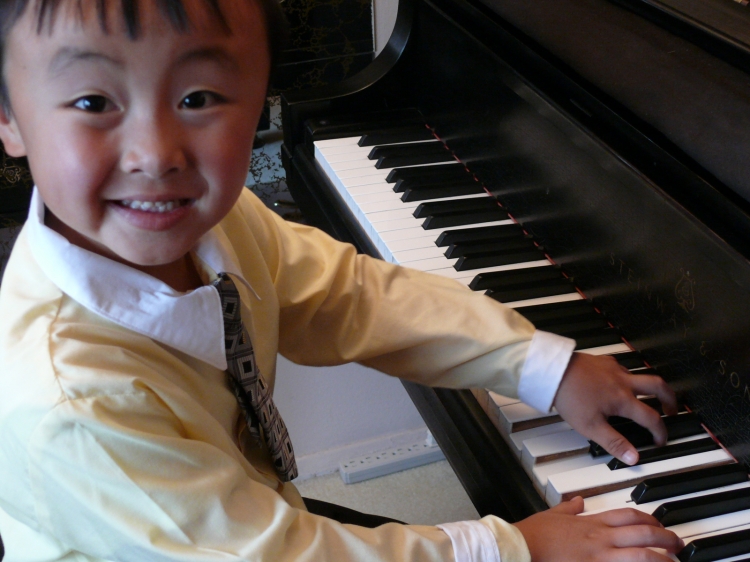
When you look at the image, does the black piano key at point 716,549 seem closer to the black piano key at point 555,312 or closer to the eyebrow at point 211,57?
the black piano key at point 555,312

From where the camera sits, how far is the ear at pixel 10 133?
919 millimetres

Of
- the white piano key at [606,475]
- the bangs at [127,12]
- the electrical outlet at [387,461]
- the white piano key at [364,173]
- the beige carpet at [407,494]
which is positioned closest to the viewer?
the bangs at [127,12]

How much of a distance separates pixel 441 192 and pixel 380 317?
1.49 ft

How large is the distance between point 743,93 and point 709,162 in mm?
108

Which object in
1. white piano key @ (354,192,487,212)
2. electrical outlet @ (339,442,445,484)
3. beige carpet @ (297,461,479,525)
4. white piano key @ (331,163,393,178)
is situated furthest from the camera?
electrical outlet @ (339,442,445,484)

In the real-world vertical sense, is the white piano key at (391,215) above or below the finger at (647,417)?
below

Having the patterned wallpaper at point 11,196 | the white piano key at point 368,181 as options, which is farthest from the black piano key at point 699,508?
the patterned wallpaper at point 11,196

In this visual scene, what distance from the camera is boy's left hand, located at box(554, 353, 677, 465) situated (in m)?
1.04

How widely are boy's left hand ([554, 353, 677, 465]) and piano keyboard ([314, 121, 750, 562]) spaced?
0.07ft

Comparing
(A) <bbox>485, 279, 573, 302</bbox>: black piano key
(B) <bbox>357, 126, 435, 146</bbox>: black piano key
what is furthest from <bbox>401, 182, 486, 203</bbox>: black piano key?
(A) <bbox>485, 279, 573, 302</bbox>: black piano key

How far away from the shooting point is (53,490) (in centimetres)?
82

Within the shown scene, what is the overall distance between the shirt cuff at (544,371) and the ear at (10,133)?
0.68 metres

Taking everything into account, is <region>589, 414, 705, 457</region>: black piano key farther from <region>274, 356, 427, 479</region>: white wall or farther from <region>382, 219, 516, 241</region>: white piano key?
<region>274, 356, 427, 479</region>: white wall

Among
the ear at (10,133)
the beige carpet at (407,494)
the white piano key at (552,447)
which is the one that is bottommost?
the beige carpet at (407,494)
